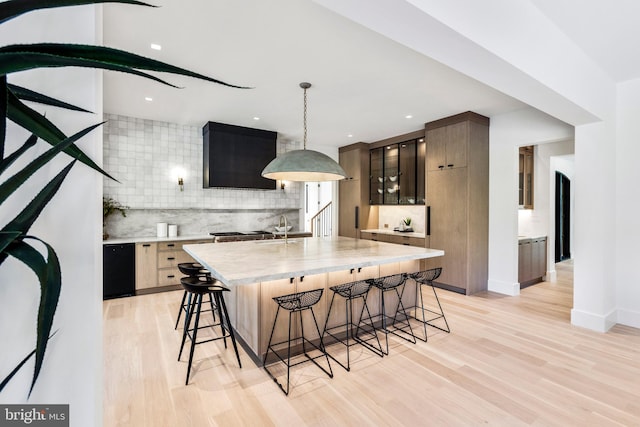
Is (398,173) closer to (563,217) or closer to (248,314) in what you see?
(248,314)

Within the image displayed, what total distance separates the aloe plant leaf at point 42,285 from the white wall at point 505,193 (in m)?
5.38

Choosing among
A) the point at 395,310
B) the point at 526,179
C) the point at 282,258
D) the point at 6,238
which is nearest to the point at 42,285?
the point at 6,238

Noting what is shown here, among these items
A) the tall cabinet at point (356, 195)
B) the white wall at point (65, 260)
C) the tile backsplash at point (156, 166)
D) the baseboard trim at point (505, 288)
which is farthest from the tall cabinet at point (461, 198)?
the white wall at point (65, 260)

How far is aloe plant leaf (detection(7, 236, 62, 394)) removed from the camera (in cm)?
49

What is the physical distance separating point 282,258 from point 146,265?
2.91m

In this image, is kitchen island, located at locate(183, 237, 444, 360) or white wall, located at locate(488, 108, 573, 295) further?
white wall, located at locate(488, 108, 573, 295)

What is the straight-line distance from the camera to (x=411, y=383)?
7.73 ft

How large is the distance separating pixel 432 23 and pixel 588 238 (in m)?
3.36

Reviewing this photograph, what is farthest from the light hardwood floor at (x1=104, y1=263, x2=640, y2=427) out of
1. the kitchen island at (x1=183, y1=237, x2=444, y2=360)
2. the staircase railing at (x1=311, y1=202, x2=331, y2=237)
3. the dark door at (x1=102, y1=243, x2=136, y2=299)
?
the staircase railing at (x1=311, y1=202, x2=331, y2=237)

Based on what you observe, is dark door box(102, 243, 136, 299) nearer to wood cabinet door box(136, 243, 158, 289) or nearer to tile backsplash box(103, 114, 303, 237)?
wood cabinet door box(136, 243, 158, 289)

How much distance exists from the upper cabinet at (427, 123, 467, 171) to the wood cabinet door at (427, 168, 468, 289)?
11 cm

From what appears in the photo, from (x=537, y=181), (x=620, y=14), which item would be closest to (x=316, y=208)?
(x=537, y=181)

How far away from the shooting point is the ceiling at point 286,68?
2.36 meters

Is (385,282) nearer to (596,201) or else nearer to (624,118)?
(596,201)
